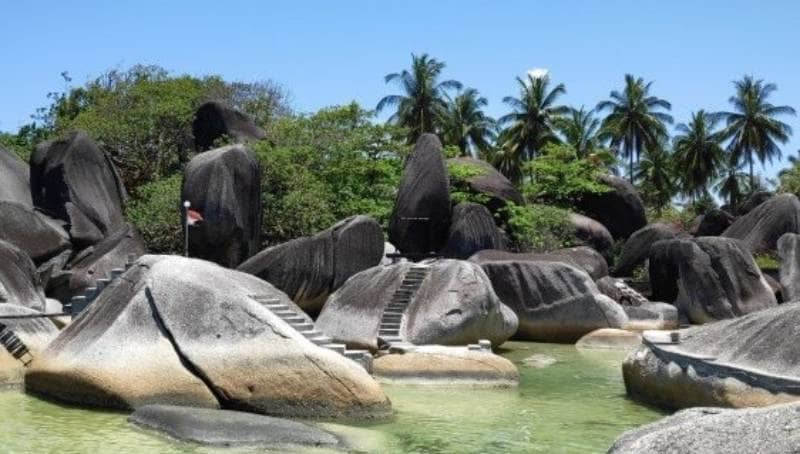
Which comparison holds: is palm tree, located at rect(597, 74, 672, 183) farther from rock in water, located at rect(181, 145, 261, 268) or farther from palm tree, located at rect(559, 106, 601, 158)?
rock in water, located at rect(181, 145, 261, 268)

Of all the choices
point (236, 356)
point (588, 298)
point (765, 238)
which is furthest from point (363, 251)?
point (765, 238)

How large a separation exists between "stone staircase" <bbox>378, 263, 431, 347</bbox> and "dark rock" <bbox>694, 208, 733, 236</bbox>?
2473 cm

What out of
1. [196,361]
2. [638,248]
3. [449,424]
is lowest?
[449,424]

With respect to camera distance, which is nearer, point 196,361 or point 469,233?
point 196,361

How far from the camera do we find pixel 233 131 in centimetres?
3650

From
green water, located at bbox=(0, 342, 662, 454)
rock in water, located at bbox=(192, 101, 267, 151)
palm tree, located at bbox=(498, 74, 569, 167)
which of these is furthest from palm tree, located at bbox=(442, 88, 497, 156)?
green water, located at bbox=(0, 342, 662, 454)

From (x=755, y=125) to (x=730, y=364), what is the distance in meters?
45.0

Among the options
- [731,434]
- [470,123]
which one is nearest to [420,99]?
[470,123]

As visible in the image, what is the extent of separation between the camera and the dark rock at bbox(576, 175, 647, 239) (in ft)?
148

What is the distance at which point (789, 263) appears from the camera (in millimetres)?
31562

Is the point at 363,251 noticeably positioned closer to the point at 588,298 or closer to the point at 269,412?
the point at 588,298

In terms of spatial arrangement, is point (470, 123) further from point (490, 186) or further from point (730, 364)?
point (730, 364)

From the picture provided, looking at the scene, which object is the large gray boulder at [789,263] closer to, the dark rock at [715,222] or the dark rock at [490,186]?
the dark rock at [490,186]

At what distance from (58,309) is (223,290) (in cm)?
1073
